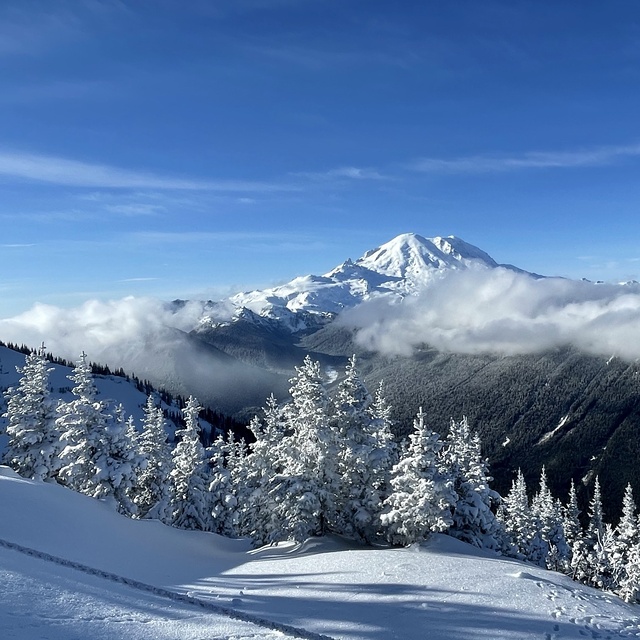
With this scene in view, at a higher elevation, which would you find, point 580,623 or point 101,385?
point 101,385

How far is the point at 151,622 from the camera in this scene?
15.1 meters

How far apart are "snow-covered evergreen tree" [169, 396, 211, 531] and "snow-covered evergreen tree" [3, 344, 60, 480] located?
1016cm

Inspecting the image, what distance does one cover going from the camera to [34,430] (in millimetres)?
40406

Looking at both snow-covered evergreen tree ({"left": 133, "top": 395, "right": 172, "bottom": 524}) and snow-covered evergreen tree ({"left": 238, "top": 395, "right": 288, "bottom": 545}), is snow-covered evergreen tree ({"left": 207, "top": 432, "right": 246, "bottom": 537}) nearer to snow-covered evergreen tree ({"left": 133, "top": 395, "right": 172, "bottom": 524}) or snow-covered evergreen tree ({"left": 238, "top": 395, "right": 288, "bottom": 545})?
snow-covered evergreen tree ({"left": 238, "top": 395, "right": 288, "bottom": 545})

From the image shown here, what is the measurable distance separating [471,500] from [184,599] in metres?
26.1

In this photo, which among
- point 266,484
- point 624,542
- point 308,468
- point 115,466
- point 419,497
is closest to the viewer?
point 419,497

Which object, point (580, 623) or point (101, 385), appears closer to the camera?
point (580, 623)

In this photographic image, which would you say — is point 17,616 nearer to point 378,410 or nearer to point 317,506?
point 317,506

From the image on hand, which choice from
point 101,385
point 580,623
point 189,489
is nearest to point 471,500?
point 580,623

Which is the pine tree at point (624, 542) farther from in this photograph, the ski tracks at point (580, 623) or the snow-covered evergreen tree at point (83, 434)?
the snow-covered evergreen tree at point (83, 434)

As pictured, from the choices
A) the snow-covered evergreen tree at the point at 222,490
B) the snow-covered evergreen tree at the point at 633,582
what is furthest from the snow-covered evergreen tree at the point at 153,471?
the snow-covered evergreen tree at the point at 633,582

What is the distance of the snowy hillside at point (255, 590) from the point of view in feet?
50.1

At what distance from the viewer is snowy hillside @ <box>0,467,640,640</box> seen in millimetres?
15281

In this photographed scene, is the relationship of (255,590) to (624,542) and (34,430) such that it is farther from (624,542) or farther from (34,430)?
(624,542)
